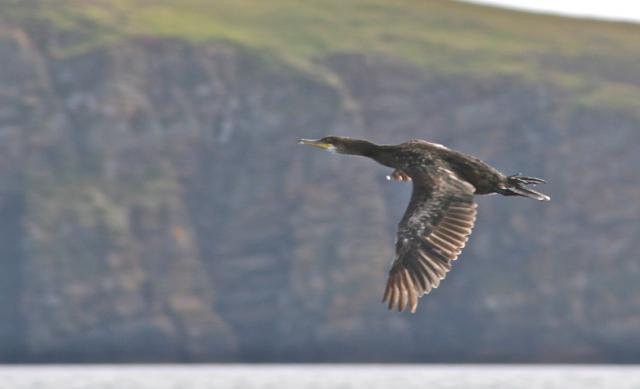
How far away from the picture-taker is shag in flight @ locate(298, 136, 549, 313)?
21.8 metres

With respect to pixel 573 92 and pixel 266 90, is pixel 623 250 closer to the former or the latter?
pixel 573 92

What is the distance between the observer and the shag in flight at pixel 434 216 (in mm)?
21797

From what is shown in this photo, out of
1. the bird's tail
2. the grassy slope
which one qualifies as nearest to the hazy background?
the grassy slope

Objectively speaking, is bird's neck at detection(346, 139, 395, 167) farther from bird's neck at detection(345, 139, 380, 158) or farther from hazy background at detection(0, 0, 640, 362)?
hazy background at detection(0, 0, 640, 362)

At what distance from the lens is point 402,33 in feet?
596

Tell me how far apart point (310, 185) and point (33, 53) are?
29975mm

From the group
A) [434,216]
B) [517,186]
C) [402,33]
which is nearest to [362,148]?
[517,186]

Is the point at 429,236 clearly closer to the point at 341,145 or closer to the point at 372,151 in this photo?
the point at 372,151

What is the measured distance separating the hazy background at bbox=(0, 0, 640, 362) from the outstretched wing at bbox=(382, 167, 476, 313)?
122m

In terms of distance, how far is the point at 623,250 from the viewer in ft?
499
